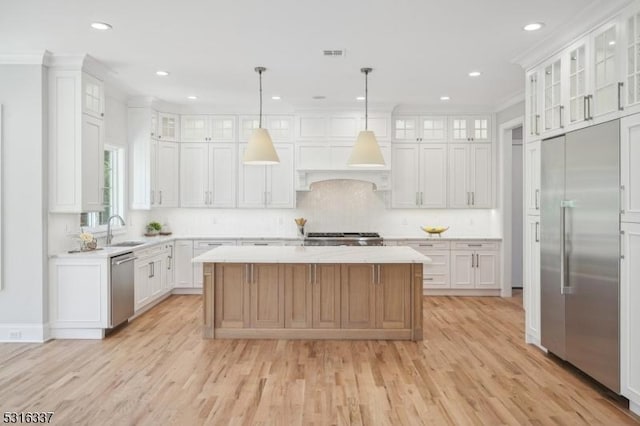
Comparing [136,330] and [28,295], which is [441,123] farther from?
[28,295]

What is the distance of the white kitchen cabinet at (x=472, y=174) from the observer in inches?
284

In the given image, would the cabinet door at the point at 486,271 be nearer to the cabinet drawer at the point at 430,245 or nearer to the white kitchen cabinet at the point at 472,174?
the cabinet drawer at the point at 430,245

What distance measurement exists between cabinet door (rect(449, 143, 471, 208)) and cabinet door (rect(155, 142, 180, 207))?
436 cm

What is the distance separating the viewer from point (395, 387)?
3516mm

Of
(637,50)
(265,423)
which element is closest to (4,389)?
(265,423)

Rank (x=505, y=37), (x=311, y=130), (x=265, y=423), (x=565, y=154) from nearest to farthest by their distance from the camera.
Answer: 1. (x=265, y=423)
2. (x=565, y=154)
3. (x=505, y=37)
4. (x=311, y=130)

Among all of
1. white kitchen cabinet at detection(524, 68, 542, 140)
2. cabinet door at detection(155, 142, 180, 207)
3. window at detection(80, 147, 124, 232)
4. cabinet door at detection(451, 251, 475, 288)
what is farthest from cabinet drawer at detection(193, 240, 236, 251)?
white kitchen cabinet at detection(524, 68, 542, 140)

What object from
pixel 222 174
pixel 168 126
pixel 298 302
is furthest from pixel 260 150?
pixel 168 126

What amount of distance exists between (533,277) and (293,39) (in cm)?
325

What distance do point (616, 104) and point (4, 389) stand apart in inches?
196

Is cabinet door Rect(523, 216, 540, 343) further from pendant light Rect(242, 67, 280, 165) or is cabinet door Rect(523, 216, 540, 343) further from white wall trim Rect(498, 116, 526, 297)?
pendant light Rect(242, 67, 280, 165)

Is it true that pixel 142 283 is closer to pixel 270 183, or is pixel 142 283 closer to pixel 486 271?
pixel 270 183

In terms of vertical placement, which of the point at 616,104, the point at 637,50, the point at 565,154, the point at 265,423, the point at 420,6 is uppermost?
the point at 420,6

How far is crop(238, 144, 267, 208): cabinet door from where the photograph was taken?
7.20 metres
